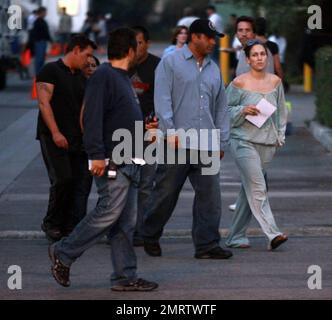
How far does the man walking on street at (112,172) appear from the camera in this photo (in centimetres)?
871

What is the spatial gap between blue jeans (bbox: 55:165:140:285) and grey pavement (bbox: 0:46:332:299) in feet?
0.78

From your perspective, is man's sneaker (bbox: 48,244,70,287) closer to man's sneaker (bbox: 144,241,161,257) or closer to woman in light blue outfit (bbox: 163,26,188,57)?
man's sneaker (bbox: 144,241,161,257)

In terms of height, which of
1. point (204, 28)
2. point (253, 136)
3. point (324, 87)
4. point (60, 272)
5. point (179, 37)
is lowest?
point (324, 87)

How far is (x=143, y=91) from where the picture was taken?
11.0 meters

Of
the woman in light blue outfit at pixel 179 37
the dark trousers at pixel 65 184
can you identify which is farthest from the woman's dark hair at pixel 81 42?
the woman in light blue outfit at pixel 179 37

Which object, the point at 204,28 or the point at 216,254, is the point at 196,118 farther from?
the point at 216,254

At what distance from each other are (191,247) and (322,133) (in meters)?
7.69

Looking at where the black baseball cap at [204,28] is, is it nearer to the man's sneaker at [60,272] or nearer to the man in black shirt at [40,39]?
the man's sneaker at [60,272]

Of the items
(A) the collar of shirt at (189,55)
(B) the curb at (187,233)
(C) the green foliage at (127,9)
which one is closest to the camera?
(A) the collar of shirt at (189,55)

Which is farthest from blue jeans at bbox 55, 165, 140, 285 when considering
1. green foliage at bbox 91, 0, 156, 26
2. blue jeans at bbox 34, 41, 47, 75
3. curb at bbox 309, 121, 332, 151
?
green foliage at bbox 91, 0, 156, 26

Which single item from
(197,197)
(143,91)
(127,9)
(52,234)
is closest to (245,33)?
(143,91)

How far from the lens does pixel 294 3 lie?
85.7 feet

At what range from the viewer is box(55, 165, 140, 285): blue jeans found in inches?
344

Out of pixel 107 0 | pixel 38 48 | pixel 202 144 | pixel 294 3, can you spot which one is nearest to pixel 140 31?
pixel 202 144
